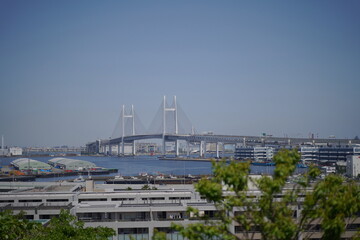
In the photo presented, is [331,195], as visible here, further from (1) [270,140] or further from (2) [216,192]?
(1) [270,140]

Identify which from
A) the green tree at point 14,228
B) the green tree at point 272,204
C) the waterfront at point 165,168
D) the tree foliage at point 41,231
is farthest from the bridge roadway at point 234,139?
the green tree at point 272,204

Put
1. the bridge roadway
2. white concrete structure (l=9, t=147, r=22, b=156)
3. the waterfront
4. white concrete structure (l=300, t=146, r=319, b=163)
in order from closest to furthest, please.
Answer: the waterfront → white concrete structure (l=300, t=146, r=319, b=163) → the bridge roadway → white concrete structure (l=9, t=147, r=22, b=156)

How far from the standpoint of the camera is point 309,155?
2578 cm

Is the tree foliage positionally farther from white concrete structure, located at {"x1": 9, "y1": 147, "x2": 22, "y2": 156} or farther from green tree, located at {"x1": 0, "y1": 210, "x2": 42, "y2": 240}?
white concrete structure, located at {"x1": 9, "y1": 147, "x2": 22, "y2": 156}

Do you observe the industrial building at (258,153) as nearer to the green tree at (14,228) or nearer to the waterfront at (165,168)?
the waterfront at (165,168)

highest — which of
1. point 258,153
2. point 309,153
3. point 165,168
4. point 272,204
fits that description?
point 272,204

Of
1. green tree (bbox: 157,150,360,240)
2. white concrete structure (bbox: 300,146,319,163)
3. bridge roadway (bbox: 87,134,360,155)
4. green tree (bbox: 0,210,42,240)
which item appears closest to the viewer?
green tree (bbox: 157,150,360,240)

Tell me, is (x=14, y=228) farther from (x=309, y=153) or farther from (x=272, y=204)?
(x=309, y=153)

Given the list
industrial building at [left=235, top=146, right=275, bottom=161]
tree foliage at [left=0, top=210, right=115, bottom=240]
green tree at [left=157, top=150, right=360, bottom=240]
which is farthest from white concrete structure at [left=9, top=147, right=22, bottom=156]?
green tree at [left=157, top=150, right=360, bottom=240]

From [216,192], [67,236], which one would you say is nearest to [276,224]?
[216,192]

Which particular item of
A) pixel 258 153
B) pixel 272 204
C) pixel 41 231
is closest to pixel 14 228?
pixel 41 231

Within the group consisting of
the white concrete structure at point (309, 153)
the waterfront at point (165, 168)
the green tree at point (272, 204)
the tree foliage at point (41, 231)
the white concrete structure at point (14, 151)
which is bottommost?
the waterfront at point (165, 168)

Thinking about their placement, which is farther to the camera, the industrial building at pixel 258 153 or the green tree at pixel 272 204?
the industrial building at pixel 258 153

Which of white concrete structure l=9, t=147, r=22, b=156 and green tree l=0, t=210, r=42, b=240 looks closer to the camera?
→ green tree l=0, t=210, r=42, b=240
